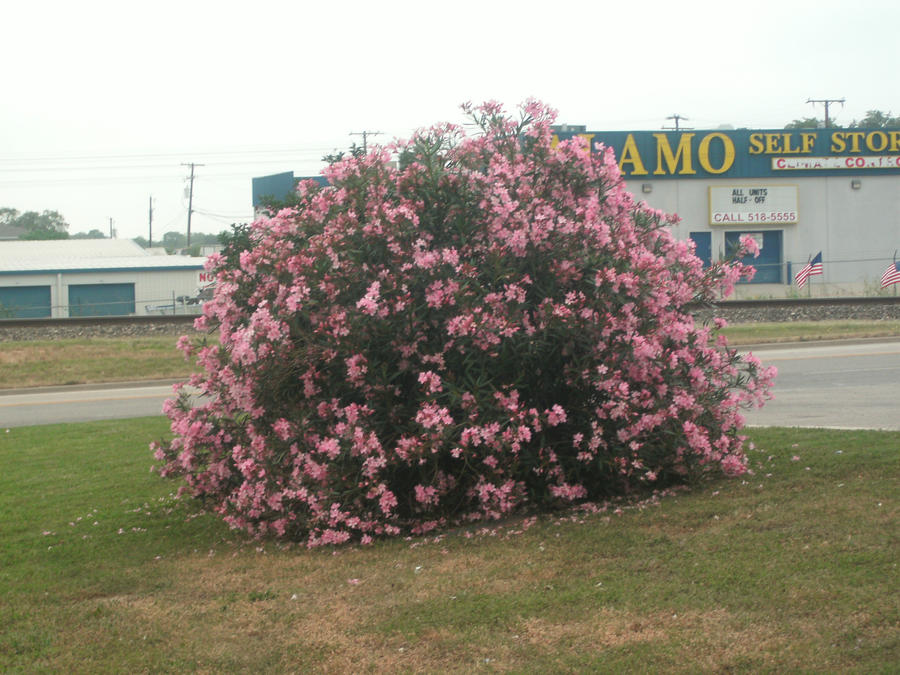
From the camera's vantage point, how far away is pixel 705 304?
782 centimetres

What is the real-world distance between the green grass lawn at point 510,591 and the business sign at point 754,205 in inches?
1357

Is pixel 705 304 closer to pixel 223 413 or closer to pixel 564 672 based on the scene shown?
pixel 223 413

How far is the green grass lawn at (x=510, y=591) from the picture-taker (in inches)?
165

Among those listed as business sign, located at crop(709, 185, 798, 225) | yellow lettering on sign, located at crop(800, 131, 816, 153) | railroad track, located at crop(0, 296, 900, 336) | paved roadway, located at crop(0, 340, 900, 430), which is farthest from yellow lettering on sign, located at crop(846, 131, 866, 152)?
paved roadway, located at crop(0, 340, 900, 430)

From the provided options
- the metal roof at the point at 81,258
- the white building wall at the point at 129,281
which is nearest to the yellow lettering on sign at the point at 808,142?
the metal roof at the point at 81,258

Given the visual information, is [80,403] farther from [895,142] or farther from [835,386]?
[895,142]

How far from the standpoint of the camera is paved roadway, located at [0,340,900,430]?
37.5 feet

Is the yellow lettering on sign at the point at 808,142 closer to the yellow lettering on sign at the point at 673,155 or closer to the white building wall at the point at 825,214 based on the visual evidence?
the white building wall at the point at 825,214

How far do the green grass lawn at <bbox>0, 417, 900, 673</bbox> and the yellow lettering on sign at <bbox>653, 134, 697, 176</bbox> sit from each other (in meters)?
33.9

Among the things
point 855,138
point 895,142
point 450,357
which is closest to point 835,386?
point 450,357

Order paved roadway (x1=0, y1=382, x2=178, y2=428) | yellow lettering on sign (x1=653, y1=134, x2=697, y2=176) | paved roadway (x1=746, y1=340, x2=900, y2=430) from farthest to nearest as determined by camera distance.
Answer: yellow lettering on sign (x1=653, y1=134, x2=697, y2=176)
paved roadway (x1=0, y1=382, x2=178, y2=428)
paved roadway (x1=746, y1=340, x2=900, y2=430)

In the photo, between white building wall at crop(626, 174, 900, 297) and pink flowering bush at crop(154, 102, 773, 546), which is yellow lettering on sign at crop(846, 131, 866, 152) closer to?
white building wall at crop(626, 174, 900, 297)

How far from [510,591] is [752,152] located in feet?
126

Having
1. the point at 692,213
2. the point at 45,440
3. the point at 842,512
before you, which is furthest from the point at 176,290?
the point at 842,512
